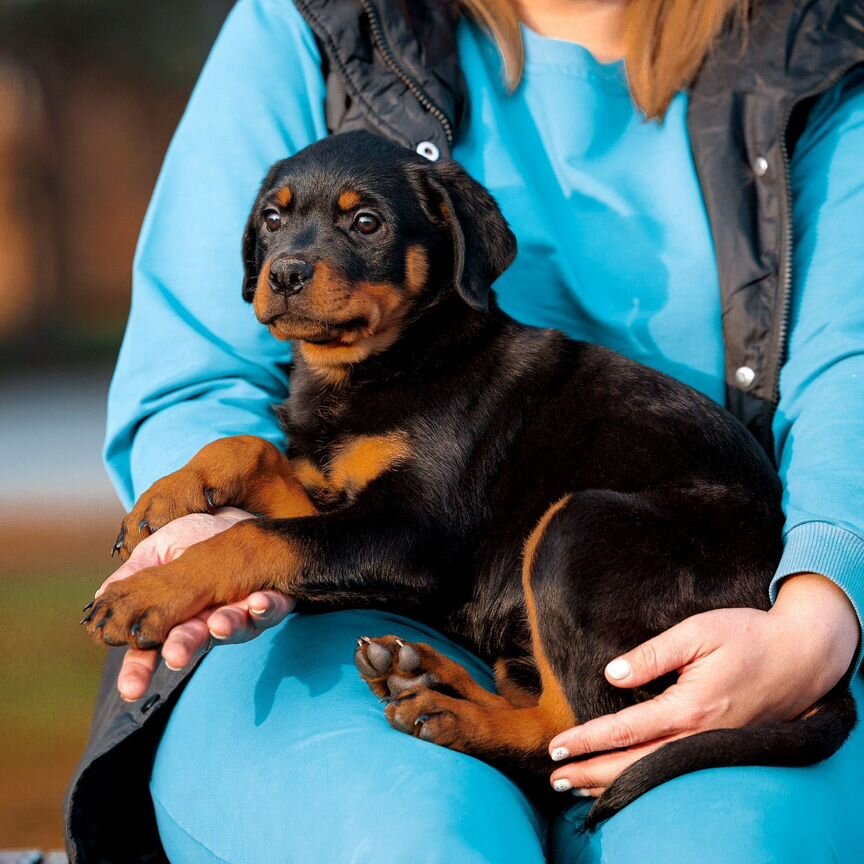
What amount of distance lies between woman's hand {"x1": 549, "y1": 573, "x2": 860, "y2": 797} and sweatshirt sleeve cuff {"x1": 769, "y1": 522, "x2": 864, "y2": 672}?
105mm

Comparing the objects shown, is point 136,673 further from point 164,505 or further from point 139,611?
point 164,505

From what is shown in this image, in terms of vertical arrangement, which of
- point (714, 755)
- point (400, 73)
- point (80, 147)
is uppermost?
point (400, 73)

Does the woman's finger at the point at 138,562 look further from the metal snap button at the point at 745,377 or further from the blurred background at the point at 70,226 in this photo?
the blurred background at the point at 70,226

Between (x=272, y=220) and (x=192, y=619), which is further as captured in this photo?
(x=272, y=220)

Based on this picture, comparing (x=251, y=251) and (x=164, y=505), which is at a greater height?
(x=251, y=251)

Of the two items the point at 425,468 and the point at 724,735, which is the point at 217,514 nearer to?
the point at 425,468

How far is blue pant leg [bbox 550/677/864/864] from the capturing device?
5.90 ft

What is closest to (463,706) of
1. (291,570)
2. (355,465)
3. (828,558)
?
(291,570)

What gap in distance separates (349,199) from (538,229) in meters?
0.55

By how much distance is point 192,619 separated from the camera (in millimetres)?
2084

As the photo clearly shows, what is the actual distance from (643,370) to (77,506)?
463cm

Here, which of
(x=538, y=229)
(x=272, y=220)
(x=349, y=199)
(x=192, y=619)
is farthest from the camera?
(x=538, y=229)

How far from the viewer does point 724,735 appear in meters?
2.00

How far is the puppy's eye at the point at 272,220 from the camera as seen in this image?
2.75 metres
